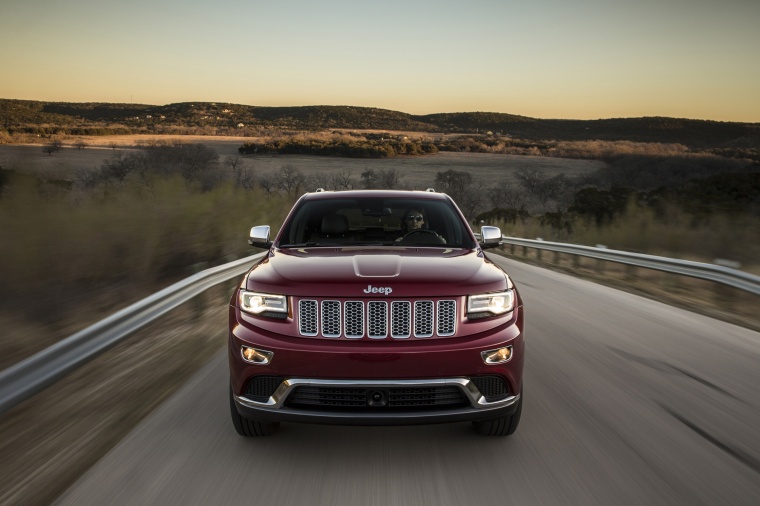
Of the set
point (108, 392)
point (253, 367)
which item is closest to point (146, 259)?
point (108, 392)

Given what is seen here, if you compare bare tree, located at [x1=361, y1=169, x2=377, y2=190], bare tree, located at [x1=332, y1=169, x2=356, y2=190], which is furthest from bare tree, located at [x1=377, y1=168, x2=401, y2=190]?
bare tree, located at [x1=332, y1=169, x2=356, y2=190]

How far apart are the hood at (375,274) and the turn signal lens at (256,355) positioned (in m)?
0.37

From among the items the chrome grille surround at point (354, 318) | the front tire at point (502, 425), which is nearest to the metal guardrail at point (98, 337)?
the chrome grille surround at point (354, 318)

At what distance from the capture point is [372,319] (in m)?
4.19

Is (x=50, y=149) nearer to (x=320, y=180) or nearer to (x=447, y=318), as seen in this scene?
(x=447, y=318)

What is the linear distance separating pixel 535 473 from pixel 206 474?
1.77 m

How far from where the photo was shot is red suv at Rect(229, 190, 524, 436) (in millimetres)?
4059

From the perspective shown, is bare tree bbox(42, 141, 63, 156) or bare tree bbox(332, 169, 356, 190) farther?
bare tree bbox(332, 169, 356, 190)

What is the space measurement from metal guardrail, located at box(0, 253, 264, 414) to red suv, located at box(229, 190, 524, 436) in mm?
995

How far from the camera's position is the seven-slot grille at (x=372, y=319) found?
4172 mm

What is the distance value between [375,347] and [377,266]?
27.1 inches

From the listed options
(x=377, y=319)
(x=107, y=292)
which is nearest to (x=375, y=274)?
(x=377, y=319)

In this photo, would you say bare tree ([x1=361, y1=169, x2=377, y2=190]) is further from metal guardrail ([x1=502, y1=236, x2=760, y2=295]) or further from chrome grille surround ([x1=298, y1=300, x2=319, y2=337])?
chrome grille surround ([x1=298, y1=300, x2=319, y2=337])

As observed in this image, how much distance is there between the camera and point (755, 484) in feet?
12.4
